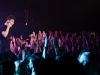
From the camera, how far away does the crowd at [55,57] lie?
4.46 ft

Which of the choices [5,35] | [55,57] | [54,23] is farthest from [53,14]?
[55,57]

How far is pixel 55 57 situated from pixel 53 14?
6.61 m

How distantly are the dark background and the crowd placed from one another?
457 mm

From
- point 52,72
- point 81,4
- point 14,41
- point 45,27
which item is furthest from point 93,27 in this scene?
point 52,72

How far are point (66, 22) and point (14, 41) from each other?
2.61 meters

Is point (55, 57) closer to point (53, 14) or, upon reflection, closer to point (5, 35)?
point (5, 35)

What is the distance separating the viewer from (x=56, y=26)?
9352mm

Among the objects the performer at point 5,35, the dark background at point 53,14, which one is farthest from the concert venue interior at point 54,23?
the performer at point 5,35

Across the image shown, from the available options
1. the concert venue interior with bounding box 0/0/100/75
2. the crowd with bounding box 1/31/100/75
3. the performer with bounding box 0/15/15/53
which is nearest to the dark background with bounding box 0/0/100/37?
the concert venue interior with bounding box 0/0/100/75

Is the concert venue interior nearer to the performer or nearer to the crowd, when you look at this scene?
the crowd

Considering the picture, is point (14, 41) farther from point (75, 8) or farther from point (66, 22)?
point (75, 8)

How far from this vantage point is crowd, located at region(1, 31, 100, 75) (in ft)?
4.46

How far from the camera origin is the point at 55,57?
3158 mm

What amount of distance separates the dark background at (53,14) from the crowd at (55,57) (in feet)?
1.50
